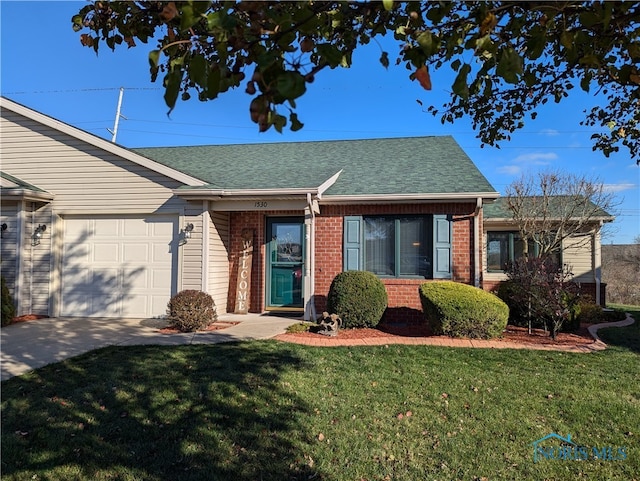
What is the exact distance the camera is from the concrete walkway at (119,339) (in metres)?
6.00

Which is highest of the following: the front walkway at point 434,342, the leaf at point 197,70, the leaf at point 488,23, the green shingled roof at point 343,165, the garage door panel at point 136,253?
the green shingled roof at point 343,165

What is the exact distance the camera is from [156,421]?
387 cm

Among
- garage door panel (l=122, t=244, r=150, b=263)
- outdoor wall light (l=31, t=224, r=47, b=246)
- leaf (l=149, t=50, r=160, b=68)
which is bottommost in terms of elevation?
garage door panel (l=122, t=244, r=150, b=263)

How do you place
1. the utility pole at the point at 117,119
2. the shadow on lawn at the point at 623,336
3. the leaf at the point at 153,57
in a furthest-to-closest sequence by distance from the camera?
1. the utility pole at the point at 117,119
2. the shadow on lawn at the point at 623,336
3. the leaf at the point at 153,57

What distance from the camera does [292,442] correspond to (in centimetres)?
358

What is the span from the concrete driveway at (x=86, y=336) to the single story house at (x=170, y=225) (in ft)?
2.44

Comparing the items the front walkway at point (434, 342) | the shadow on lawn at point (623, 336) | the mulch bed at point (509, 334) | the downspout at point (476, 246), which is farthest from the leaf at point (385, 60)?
the downspout at point (476, 246)

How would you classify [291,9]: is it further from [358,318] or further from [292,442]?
[358,318]

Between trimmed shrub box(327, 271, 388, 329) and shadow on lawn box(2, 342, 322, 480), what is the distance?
103 inches

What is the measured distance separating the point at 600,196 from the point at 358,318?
34.6ft

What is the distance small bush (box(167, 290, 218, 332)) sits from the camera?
769cm

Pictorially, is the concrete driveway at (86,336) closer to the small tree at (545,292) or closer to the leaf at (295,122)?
the small tree at (545,292)

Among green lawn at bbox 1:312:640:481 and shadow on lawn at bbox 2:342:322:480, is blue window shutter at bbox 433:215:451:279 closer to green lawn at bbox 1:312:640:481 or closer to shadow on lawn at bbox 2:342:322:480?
green lawn at bbox 1:312:640:481

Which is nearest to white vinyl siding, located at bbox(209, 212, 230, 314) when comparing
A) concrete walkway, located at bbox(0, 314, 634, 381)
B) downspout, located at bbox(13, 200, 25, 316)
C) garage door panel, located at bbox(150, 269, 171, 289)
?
garage door panel, located at bbox(150, 269, 171, 289)
